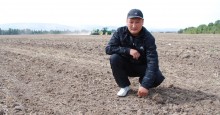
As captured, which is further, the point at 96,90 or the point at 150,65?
the point at 96,90

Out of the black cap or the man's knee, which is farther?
the man's knee

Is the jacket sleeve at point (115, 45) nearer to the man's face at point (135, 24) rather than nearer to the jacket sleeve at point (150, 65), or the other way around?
the man's face at point (135, 24)

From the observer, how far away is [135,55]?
5211 millimetres

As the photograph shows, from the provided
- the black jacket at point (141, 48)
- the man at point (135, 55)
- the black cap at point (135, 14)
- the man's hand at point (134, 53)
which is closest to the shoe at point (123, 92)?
the man at point (135, 55)

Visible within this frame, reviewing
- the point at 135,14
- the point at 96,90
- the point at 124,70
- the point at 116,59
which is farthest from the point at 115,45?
the point at 96,90

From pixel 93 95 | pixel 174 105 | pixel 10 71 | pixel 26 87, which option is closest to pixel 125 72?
pixel 93 95

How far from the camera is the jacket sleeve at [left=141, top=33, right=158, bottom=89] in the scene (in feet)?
16.8

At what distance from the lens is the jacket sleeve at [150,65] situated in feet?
16.8

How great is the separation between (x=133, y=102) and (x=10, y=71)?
349 cm

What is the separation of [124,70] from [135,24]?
0.78 metres

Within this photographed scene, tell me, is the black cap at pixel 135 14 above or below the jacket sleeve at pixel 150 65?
above

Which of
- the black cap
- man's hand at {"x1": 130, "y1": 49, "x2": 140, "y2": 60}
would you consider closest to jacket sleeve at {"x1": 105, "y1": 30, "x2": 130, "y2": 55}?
man's hand at {"x1": 130, "y1": 49, "x2": 140, "y2": 60}

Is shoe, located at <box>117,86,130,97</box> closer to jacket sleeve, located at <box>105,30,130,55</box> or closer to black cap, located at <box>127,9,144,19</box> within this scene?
jacket sleeve, located at <box>105,30,130,55</box>

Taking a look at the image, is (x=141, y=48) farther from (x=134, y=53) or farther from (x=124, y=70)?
(x=124, y=70)
